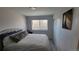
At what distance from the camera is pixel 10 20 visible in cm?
103

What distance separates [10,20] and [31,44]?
1.34 feet

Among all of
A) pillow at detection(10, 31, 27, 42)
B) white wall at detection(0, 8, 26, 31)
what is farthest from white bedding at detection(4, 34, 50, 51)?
white wall at detection(0, 8, 26, 31)

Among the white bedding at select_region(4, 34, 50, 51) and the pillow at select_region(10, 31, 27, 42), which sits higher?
the pillow at select_region(10, 31, 27, 42)

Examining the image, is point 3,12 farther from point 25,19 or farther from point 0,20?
point 25,19

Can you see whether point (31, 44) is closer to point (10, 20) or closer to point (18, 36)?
point (18, 36)

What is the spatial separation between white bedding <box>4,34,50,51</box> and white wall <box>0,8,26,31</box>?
0.18m

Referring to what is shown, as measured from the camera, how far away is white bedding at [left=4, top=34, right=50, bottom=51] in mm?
941

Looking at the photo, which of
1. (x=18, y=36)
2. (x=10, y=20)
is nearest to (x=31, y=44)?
(x=18, y=36)

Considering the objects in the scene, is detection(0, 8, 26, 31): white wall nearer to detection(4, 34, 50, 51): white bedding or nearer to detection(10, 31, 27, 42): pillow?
detection(10, 31, 27, 42): pillow

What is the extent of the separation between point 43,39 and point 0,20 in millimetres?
604

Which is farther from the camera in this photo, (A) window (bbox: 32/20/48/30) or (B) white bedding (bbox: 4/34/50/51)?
(A) window (bbox: 32/20/48/30)

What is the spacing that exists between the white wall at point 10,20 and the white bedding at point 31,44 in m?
0.18
